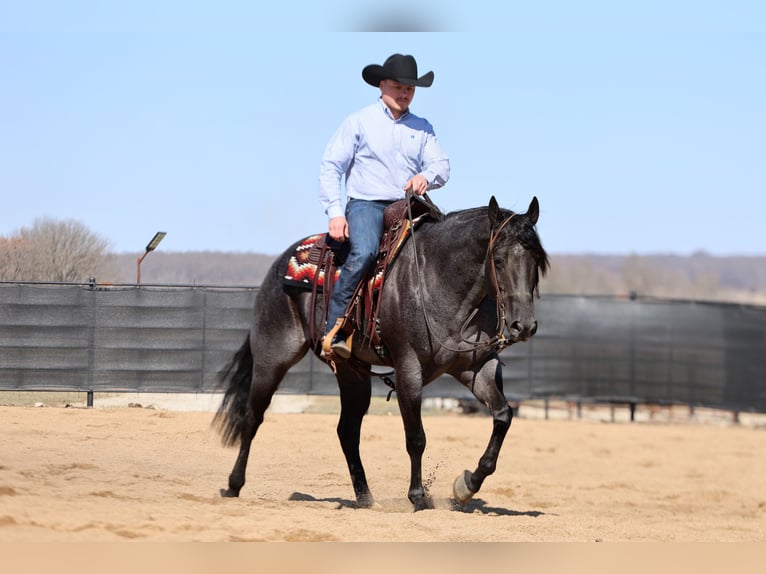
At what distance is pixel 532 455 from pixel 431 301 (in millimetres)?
6154

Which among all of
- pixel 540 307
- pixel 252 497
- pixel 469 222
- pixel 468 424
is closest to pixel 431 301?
pixel 469 222

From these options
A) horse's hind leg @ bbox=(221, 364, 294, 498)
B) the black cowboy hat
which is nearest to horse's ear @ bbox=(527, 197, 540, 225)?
the black cowboy hat

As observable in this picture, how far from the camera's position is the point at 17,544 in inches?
195

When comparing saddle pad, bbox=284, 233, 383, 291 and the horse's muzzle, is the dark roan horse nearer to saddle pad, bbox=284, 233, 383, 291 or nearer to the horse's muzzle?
the horse's muzzle

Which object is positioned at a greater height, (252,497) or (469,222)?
(469,222)

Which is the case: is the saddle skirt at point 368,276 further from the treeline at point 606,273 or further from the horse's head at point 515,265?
the treeline at point 606,273

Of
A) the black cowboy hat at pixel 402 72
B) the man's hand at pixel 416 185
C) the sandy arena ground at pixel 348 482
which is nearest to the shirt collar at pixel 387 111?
the black cowboy hat at pixel 402 72

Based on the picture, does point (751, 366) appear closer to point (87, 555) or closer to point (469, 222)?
point (469, 222)

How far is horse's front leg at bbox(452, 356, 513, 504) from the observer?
7219mm

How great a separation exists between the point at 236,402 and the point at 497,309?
8.30 ft

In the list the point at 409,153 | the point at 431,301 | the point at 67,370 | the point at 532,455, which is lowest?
the point at 532,455

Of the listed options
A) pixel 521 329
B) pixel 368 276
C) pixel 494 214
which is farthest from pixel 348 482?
pixel 494 214

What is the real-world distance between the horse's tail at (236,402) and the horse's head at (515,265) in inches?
97.0

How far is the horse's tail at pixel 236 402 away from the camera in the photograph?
8445 mm
